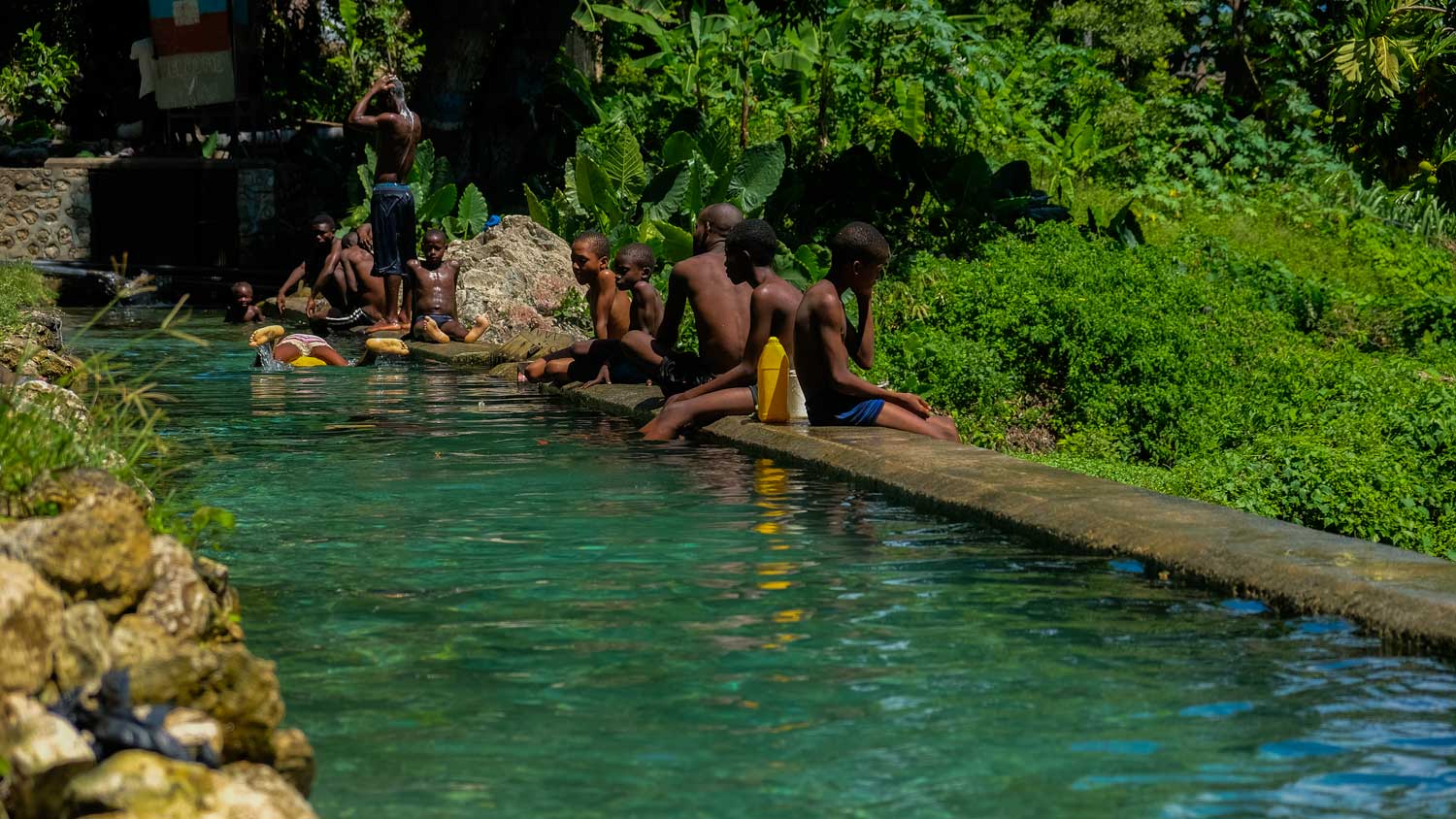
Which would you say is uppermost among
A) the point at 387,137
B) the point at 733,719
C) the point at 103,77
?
the point at 103,77

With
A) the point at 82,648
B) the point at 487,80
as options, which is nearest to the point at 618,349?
the point at 82,648

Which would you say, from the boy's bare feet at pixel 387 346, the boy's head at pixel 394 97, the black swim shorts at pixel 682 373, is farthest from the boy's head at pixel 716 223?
the boy's head at pixel 394 97

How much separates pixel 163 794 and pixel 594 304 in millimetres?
9449

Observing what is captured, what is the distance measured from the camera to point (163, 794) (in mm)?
3393

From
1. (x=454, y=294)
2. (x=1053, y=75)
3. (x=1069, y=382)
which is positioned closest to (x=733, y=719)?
(x=1069, y=382)

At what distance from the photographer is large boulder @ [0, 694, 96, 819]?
3494 millimetres

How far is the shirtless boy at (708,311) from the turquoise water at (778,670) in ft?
8.41

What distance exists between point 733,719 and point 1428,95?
11.3 meters

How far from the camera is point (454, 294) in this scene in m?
17.4

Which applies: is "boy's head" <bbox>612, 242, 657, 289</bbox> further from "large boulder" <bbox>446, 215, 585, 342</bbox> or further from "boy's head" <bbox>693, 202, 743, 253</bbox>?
"large boulder" <bbox>446, 215, 585, 342</bbox>

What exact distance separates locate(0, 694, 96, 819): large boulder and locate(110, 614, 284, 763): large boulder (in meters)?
0.28

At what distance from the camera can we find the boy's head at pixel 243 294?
19.8 m

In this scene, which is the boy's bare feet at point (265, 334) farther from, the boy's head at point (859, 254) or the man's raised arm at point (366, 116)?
the boy's head at point (859, 254)

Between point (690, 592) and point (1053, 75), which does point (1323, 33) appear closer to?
point (1053, 75)
